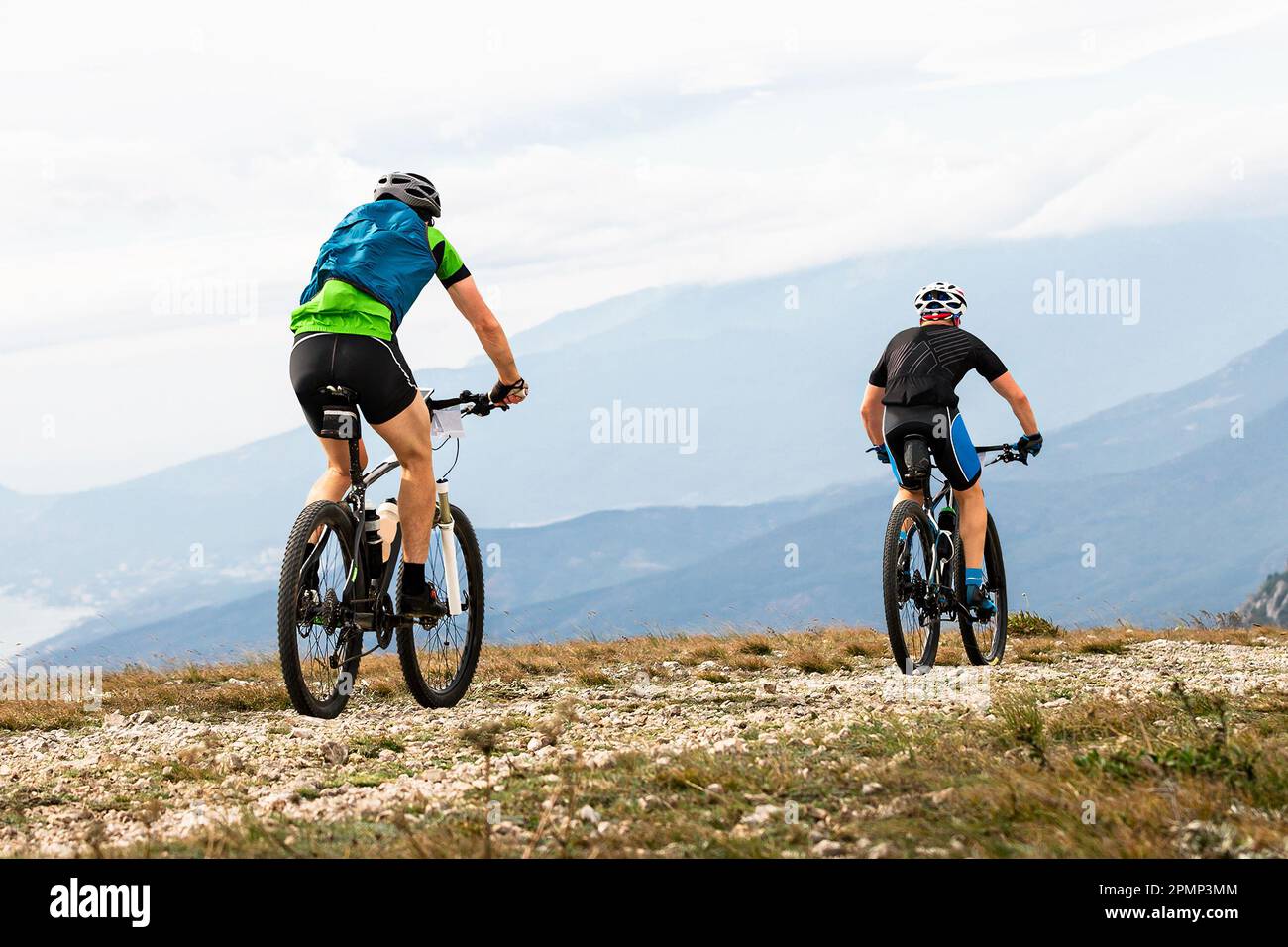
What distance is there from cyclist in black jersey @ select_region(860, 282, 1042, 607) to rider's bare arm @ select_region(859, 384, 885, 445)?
Answer: 0.01 metres

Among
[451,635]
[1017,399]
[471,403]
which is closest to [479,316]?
[471,403]

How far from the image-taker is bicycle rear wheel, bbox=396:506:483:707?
7758mm

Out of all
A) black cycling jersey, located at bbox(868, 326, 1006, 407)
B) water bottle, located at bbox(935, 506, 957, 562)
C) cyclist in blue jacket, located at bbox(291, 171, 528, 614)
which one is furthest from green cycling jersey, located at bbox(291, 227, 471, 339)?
water bottle, located at bbox(935, 506, 957, 562)

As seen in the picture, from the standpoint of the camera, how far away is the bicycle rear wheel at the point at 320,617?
21.2ft

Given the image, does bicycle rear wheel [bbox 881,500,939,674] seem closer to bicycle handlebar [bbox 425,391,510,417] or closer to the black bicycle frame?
bicycle handlebar [bbox 425,391,510,417]

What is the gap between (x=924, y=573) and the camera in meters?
9.46

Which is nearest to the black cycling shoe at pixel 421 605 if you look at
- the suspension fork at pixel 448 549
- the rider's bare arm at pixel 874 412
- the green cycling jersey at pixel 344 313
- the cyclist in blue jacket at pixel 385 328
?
the cyclist in blue jacket at pixel 385 328

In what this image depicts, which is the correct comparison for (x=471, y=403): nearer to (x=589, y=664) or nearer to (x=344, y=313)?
(x=344, y=313)

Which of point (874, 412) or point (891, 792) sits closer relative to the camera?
point (891, 792)

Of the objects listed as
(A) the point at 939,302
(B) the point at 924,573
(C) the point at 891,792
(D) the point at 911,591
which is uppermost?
(A) the point at 939,302

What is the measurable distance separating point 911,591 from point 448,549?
11.6 ft
